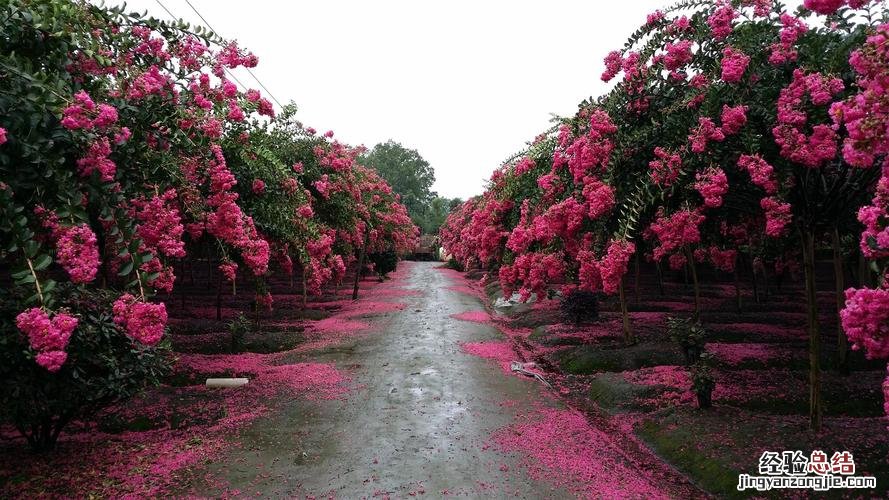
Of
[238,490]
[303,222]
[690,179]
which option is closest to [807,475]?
[690,179]

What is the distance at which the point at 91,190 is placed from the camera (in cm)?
440

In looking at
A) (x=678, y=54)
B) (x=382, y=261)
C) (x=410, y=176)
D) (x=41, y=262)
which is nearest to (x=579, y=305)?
(x=678, y=54)

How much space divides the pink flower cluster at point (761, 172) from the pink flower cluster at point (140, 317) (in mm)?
5280

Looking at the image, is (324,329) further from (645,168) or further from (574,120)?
(645,168)

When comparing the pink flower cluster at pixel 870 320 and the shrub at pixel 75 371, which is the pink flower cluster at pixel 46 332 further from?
the pink flower cluster at pixel 870 320

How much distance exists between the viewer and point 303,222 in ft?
33.7

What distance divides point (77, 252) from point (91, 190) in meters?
0.66

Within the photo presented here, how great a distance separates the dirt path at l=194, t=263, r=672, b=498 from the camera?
473 cm

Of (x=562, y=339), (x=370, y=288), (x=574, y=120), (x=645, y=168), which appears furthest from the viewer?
(x=370, y=288)

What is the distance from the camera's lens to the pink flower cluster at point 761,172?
17.1 feet

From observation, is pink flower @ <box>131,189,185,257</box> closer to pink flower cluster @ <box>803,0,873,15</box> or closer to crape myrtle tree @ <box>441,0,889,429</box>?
crape myrtle tree @ <box>441,0,889,429</box>

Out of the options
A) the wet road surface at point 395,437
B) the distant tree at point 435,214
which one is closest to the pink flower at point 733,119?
the wet road surface at point 395,437

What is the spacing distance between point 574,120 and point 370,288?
16.8 meters

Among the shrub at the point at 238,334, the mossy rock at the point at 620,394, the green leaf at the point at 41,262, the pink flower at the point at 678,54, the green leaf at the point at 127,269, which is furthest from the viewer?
the shrub at the point at 238,334
